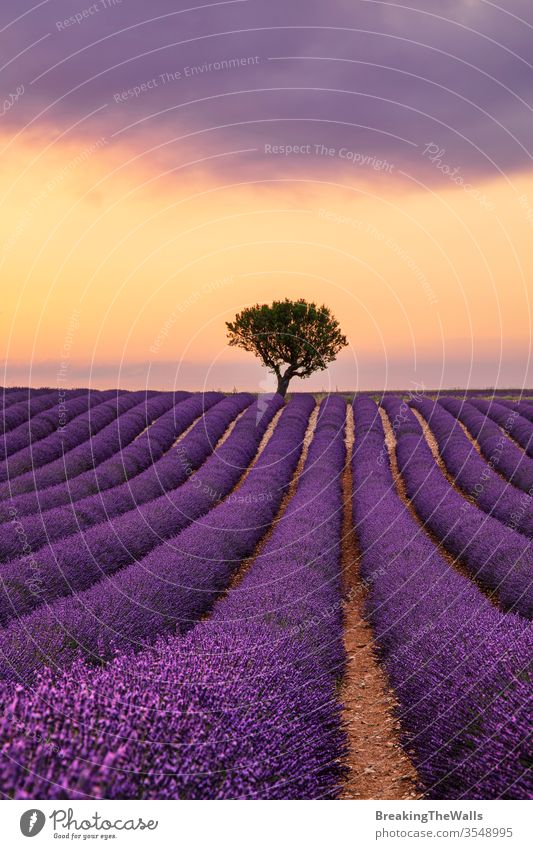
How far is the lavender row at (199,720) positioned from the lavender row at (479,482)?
720cm

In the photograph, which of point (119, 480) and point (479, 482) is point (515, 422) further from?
point (119, 480)

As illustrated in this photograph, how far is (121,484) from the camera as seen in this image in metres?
15.7

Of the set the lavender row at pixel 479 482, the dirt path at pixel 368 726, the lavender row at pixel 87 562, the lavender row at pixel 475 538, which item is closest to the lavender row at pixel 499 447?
the lavender row at pixel 479 482

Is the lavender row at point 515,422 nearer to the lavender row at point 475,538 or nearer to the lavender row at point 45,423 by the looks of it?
the lavender row at point 475,538

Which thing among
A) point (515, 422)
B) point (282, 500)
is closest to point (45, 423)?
point (282, 500)

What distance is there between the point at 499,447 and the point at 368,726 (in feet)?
50.9

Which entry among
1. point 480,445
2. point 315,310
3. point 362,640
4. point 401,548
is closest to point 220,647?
point 362,640

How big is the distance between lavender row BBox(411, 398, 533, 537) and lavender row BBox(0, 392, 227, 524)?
6.67 meters

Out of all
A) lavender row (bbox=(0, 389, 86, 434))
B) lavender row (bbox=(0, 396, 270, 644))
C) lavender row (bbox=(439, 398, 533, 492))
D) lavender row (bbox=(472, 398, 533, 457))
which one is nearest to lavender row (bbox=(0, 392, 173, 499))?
lavender row (bbox=(0, 389, 86, 434))

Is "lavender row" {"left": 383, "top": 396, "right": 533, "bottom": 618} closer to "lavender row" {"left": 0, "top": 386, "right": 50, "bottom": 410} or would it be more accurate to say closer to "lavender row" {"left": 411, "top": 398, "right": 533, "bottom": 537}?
"lavender row" {"left": 411, "top": 398, "right": 533, "bottom": 537}

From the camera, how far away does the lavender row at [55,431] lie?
59.6 feet

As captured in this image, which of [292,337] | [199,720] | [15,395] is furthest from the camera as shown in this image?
[292,337]

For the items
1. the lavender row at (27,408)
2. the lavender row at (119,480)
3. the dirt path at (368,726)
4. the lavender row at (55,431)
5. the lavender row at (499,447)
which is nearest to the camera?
the dirt path at (368,726)

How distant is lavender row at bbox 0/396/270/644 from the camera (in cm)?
619
